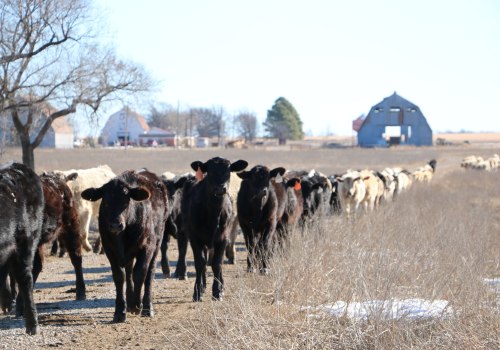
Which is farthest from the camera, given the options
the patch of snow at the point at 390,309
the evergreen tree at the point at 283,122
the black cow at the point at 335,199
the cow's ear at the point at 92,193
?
the evergreen tree at the point at 283,122

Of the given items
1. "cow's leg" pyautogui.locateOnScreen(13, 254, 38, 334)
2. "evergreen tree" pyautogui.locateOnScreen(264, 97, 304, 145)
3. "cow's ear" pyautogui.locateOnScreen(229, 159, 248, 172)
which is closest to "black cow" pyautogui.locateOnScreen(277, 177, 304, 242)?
"cow's ear" pyautogui.locateOnScreen(229, 159, 248, 172)

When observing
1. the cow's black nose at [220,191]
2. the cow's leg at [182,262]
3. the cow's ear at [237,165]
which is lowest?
the cow's leg at [182,262]

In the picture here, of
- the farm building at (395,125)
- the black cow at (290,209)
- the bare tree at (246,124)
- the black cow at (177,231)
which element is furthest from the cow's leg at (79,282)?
the bare tree at (246,124)

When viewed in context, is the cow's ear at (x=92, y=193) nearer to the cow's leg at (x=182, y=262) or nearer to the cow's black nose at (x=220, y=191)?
the cow's black nose at (x=220, y=191)

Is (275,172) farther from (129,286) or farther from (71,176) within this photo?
(71,176)

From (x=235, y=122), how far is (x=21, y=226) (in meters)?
151

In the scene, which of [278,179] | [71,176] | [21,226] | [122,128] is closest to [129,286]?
[21,226]

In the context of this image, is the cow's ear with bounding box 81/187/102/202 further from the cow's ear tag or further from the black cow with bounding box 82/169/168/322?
the cow's ear tag

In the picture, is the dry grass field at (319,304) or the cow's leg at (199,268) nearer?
the dry grass field at (319,304)

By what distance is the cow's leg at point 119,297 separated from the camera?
10539 mm

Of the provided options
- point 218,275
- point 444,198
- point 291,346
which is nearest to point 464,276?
point 291,346

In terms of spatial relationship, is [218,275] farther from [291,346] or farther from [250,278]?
[291,346]

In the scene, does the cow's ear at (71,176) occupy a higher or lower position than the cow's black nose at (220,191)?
lower

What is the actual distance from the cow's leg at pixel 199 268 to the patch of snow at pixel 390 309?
9.38 ft
